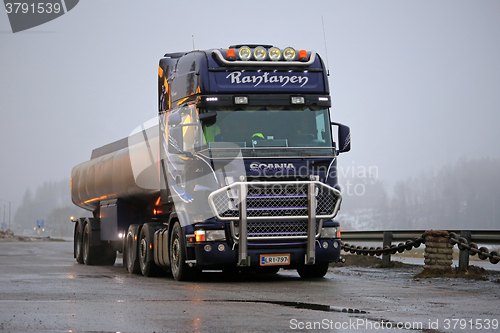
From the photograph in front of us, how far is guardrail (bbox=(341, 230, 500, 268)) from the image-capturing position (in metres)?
14.3

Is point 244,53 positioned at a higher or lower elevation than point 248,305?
higher

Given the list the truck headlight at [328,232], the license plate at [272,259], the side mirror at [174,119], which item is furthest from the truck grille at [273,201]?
the side mirror at [174,119]

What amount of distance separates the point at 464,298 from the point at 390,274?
19.5 feet

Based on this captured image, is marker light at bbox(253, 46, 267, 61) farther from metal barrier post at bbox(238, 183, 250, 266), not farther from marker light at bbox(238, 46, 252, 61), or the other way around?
metal barrier post at bbox(238, 183, 250, 266)

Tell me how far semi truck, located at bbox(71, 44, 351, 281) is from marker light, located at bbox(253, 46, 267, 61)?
0.02m

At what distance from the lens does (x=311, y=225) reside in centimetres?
1308

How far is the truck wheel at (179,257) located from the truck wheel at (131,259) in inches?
108

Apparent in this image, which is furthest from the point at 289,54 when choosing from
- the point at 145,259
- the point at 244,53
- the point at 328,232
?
the point at 145,259

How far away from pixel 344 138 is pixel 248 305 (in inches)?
222

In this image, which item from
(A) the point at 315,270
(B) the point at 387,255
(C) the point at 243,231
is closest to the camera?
(C) the point at 243,231

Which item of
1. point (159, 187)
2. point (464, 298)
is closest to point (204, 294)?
point (464, 298)

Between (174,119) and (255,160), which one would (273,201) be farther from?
(174,119)

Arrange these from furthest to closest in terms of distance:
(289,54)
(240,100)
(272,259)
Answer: (289,54), (240,100), (272,259)

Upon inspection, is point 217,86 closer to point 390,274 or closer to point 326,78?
point 326,78
